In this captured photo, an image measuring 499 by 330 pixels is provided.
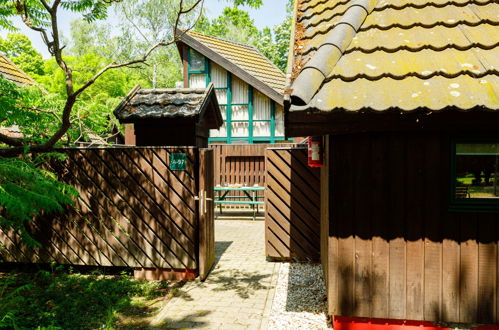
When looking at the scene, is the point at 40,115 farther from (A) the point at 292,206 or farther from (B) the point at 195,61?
(B) the point at 195,61

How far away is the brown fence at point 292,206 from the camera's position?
23.7ft

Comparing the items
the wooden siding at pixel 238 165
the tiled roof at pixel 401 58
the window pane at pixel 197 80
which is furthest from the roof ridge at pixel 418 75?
the window pane at pixel 197 80

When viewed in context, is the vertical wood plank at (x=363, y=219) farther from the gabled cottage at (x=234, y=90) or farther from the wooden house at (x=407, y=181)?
the gabled cottage at (x=234, y=90)

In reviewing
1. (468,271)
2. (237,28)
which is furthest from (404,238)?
(237,28)

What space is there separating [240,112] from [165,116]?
1051cm

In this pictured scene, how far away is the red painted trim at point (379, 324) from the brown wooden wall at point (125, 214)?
2775 mm

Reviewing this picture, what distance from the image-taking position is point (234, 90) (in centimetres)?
1691

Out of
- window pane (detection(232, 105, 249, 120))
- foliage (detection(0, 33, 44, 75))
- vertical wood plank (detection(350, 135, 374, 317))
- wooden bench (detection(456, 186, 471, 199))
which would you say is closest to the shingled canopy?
vertical wood plank (detection(350, 135, 374, 317))

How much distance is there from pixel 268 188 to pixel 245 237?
2797mm

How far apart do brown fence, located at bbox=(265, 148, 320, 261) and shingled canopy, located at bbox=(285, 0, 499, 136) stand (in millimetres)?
3039

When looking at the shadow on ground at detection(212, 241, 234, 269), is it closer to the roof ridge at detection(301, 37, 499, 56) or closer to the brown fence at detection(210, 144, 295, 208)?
the roof ridge at detection(301, 37, 499, 56)

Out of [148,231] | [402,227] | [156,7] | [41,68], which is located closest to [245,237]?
[148,231]

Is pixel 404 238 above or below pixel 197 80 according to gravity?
below

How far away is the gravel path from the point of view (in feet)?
15.4
